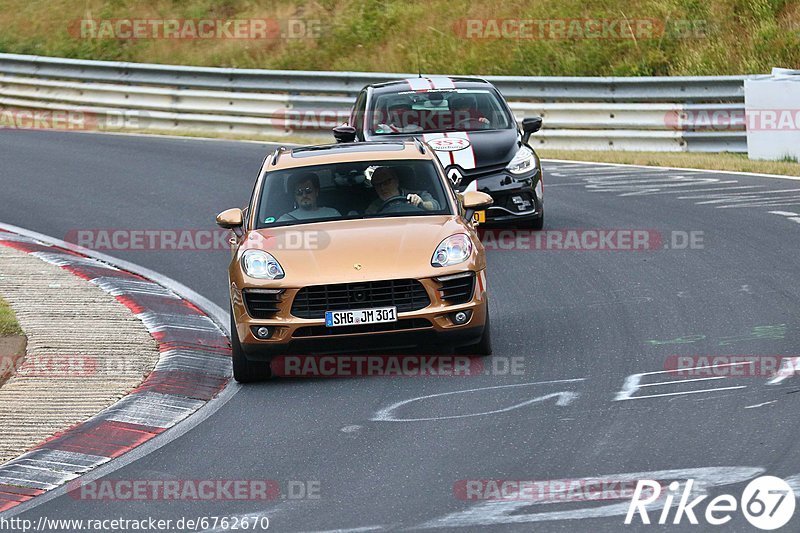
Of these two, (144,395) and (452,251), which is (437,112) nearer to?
(452,251)

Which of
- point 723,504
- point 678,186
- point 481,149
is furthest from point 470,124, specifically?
point 723,504

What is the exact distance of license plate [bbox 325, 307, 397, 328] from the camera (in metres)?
8.73

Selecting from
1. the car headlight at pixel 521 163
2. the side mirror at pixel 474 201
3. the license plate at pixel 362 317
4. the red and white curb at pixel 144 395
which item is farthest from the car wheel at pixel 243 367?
the car headlight at pixel 521 163

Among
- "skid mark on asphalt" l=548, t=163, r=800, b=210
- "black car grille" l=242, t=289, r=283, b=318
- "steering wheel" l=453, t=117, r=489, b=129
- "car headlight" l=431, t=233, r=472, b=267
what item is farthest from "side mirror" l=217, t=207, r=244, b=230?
"skid mark on asphalt" l=548, t=163, r=800, b=210

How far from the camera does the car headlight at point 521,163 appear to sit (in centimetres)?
1377

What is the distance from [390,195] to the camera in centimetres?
997

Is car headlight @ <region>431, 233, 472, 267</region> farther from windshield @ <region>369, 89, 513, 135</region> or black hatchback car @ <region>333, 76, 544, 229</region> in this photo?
windshield @ <region>369, 89, 513, 135</region>

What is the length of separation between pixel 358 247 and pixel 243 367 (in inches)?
43.1

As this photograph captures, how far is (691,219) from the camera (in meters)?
14.6

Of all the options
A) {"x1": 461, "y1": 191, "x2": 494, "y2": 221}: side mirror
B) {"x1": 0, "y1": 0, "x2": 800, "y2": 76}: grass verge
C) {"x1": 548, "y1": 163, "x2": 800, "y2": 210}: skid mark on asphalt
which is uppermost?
{"x1": 0, "y1": 0, "x2": 800, "y2": 76}: grass verge

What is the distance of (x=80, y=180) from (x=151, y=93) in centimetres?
668

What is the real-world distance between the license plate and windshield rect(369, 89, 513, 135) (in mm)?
5944

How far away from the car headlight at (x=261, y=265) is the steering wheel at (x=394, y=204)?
1.11 metres

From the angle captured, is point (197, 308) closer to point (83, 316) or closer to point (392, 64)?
point (83, 316)
